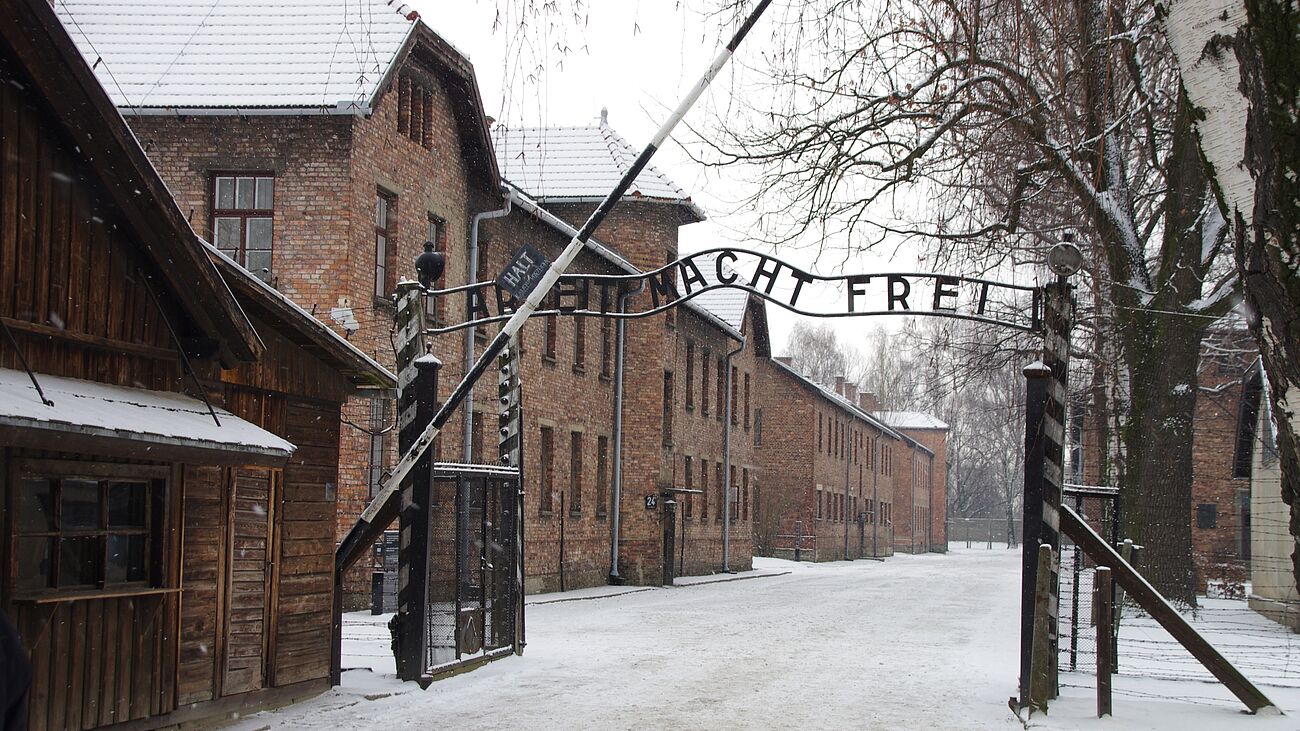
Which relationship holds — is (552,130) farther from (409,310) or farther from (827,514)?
(827,514)

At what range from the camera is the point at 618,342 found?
3388 centimetres

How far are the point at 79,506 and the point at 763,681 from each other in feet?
24.0

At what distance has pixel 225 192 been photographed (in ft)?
68.5

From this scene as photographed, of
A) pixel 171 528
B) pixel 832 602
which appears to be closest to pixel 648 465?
pixel 832 602

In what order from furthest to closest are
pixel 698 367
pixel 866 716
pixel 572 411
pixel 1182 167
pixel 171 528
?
pixel 698 367
pixel 572 411
pixel 1182 167
pixel 866 716
pixel 171 528

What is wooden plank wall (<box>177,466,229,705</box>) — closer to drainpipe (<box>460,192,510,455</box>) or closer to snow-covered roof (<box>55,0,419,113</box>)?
snow-covered roof (<box>55,0,419,113</box>)

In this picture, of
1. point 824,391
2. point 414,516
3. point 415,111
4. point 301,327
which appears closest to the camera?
point 301,327

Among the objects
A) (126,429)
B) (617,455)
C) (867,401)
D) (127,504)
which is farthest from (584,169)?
(867,401)

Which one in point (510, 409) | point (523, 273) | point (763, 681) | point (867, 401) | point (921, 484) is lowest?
point (763, 681)

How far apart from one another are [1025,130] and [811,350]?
4039 inches

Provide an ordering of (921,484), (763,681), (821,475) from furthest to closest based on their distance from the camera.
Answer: (921,484) < (821,475) < (763,681)

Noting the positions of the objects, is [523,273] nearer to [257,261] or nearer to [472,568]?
[472,568]

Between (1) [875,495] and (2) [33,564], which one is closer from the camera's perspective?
(2) [33,564]

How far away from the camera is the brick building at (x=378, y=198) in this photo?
2062 cm
